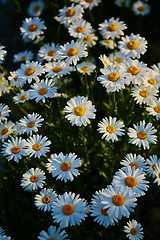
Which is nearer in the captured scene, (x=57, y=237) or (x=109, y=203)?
(x=109, y=203)

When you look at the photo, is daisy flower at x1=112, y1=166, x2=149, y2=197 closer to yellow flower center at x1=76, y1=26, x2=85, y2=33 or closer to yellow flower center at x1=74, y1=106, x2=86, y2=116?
yellow flower center at x1=74, y1=106, x2=86, y2=116

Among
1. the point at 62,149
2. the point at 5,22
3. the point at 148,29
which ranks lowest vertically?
the point at 62,149

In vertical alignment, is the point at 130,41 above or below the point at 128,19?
below

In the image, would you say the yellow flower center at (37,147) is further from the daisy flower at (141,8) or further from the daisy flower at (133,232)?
the daisy flower at (141,8)

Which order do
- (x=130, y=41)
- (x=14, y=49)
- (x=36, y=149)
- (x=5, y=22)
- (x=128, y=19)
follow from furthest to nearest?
1. (x=5, y=22)
2. (x=14, y=49)
3. (x=128, y=19)
4. (x=130, y=41)
5. (x=36, y=149)

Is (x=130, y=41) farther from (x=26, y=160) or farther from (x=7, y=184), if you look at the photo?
(x=7, y=184)

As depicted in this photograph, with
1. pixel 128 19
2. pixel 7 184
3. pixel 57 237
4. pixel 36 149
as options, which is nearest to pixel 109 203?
pixel 57 237

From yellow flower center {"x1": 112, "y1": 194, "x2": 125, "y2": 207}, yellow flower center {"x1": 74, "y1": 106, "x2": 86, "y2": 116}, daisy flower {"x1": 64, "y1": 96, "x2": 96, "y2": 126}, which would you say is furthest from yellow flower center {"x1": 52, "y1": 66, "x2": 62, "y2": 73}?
yellow flower center {"x1": 112, "y1": 194, "x2": 125, "y2": 207}
